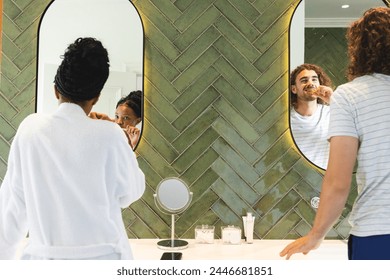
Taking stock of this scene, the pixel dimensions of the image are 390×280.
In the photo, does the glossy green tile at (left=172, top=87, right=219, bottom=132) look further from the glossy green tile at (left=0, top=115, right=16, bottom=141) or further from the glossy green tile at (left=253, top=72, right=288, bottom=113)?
the glossy green tile at (left=0, top=115, right=16, bottom=141)

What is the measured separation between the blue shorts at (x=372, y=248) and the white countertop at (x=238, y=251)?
487 mm

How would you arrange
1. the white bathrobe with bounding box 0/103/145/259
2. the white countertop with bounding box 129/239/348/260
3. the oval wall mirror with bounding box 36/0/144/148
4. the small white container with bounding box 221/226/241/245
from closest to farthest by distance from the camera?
the white bathrobe with bounding box 0/103/145/259, the white countertop with bounding box 129/239/348/260, the small white container with bounding box 221/226/241/245, the oval wall mirror with bounding box 36/0/144/148

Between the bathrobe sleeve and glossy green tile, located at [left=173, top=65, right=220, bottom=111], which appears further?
glossy green tile, located at [left=173, top=65, right=220, bottom=111]

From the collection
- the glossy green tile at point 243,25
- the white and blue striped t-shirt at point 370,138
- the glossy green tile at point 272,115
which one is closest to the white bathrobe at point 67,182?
the white and blue striped t-shirt at point 370,138

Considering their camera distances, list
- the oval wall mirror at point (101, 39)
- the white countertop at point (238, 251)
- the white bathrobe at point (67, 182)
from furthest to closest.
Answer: the oval wall mirror at point (101, 39), the white countertop at point (238, 251), the white bathrobe at point (67, 182)

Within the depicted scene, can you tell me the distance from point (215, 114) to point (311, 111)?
0.47m

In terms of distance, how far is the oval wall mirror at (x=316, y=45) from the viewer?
5.91 feet

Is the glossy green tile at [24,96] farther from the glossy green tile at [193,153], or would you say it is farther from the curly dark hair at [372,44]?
the curly dark hair at [372,44]

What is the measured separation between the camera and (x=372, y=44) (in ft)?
3.66

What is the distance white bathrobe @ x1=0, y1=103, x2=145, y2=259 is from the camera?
1021 millimetres

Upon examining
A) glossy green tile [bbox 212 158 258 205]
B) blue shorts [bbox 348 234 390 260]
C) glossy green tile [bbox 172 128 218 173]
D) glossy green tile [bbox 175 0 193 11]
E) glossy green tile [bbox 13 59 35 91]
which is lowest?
blue shorts [bbox 348 234 390 260]

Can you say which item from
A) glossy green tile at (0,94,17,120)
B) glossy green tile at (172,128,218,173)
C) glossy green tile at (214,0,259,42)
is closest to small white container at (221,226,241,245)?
glossy green tile at (172,128,218,173)

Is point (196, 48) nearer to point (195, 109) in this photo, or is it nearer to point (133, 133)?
point (195, 109)

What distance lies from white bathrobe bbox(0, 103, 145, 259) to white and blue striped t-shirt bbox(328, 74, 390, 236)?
67cm
